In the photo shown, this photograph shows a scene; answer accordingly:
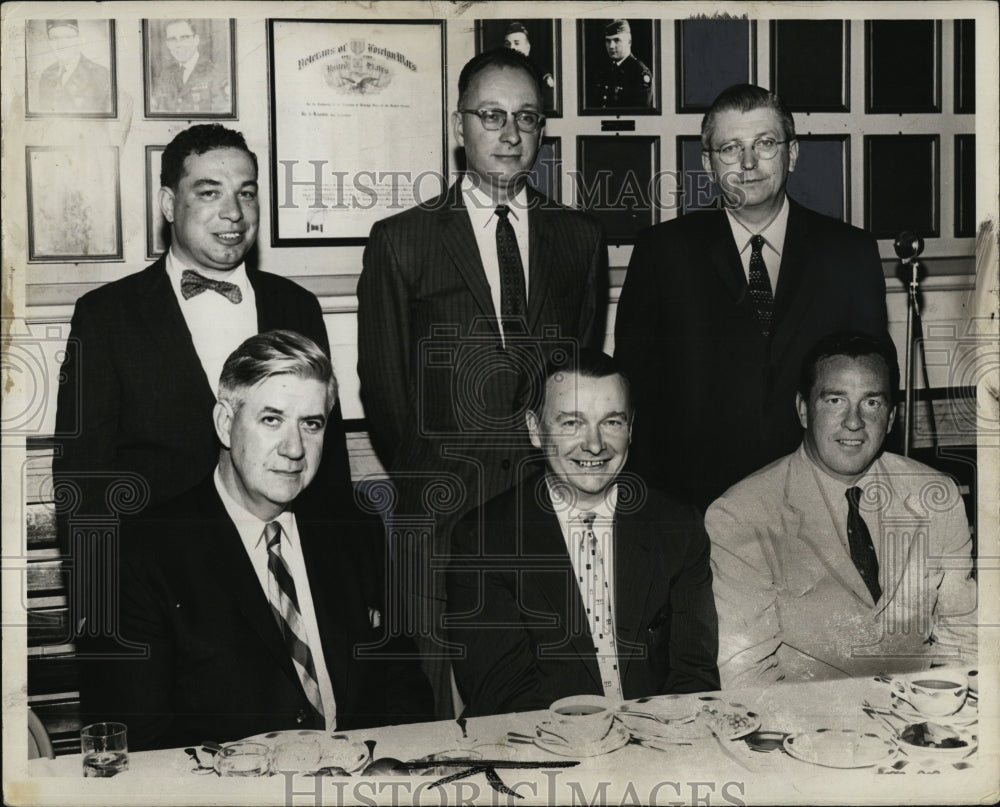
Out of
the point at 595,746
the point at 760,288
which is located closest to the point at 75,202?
the point at 760,288

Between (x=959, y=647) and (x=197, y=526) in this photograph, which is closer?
(x=197, y=526)

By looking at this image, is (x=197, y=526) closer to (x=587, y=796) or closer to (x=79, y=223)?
(x=79, y=223)

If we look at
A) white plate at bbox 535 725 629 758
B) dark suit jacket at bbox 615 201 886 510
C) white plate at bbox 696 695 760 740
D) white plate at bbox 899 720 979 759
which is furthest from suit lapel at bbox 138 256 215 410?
white plate at bbox 899 720 979 759

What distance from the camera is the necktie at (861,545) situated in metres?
3.18

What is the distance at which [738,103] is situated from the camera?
315cm

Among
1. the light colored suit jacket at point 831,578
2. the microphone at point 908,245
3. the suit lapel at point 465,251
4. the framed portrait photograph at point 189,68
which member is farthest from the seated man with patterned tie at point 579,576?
the framed portrait photograph at point 189,68

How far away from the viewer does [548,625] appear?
3025 millimetres

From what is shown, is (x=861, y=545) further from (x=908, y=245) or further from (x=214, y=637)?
(x=214, y=637)

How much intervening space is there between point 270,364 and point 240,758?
3.11 ft

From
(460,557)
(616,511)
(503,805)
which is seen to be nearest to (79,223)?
(460,557)

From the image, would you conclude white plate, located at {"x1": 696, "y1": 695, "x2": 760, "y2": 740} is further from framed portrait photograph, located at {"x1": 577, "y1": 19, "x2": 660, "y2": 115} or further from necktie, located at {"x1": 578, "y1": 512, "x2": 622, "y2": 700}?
framed portrait photograph, located at {"x1": 577, "y1": 19, "x2": 660, "y2": 115}

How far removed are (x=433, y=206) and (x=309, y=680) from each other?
1224 mm

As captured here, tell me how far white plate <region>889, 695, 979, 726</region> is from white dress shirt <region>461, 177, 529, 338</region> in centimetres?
137

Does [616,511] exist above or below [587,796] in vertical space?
above
